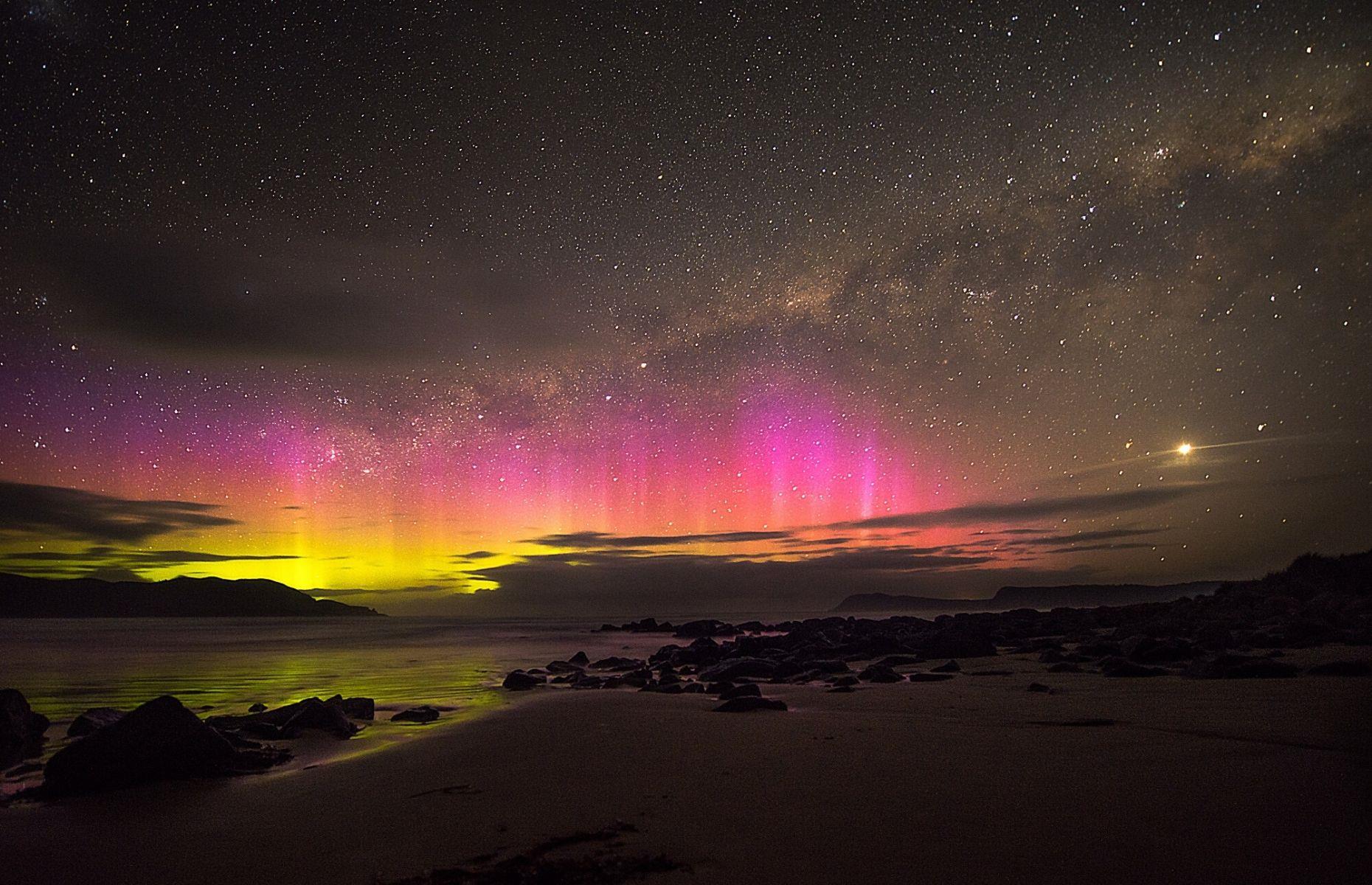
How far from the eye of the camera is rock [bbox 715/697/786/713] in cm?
835

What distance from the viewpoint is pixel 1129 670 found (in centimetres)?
1020

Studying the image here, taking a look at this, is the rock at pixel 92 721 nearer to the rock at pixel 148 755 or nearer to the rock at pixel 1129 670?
the rock at pixel 148 755

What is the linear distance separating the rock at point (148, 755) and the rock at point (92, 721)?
2163 millimetres

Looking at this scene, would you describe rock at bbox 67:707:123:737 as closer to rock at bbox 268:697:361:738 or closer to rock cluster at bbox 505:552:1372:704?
rock at bbox 268:697:361:738

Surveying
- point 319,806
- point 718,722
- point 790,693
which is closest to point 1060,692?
point 790,693

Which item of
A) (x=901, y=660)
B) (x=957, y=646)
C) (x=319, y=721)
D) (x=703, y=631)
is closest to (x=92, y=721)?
(x=319, y=721)

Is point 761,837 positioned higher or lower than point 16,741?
higher

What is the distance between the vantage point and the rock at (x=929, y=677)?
1118 centimetres

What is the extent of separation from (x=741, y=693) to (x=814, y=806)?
17.2 ft

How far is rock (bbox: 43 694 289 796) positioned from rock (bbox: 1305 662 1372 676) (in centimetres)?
1285

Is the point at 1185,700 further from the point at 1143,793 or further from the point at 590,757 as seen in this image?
the point at 590,757

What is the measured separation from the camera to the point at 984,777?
460 centimetres

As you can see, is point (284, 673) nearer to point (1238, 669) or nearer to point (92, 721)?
point (92, 721)

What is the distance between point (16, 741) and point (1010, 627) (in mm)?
22945
